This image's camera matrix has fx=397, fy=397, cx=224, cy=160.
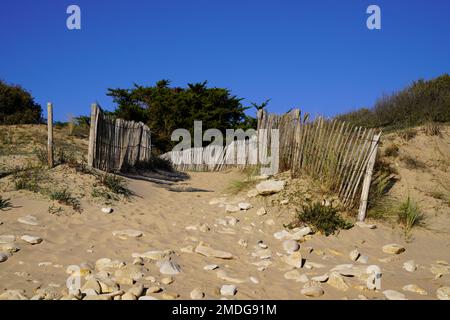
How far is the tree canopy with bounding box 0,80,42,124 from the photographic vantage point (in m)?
14.9

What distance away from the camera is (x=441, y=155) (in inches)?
358

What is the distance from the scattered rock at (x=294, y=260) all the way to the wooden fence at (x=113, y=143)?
5.05 meters

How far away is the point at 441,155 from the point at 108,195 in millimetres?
7360

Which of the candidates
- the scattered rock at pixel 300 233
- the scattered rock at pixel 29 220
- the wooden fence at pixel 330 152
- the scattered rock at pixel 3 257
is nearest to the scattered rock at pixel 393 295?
the scattered rock at pixel 300 233

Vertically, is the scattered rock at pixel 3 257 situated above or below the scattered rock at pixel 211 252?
above

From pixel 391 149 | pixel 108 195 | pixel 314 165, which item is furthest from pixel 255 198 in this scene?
pixel 391 149

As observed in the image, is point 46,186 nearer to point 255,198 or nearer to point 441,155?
point 255,198

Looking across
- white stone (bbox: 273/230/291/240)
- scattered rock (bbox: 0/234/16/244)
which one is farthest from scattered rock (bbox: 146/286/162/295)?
white stone (bbox: 273/230/291/240)

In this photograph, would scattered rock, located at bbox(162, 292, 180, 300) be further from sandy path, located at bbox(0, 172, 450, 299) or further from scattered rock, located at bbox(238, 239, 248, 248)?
scattered rock, located at bbox(238, 239, 248, 248)

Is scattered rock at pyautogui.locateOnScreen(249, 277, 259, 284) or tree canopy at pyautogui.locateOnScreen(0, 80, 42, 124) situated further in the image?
tree canopy at pyautogui.locateOnScreen(0, 80, 42, 124)

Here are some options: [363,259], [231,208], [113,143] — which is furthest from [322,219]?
[113,143]

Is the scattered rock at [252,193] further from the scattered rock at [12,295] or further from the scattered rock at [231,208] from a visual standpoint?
the scattered rock at [12,295]

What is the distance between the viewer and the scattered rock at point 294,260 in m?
4.63

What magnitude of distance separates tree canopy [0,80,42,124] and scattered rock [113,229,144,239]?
1124 centimetres
